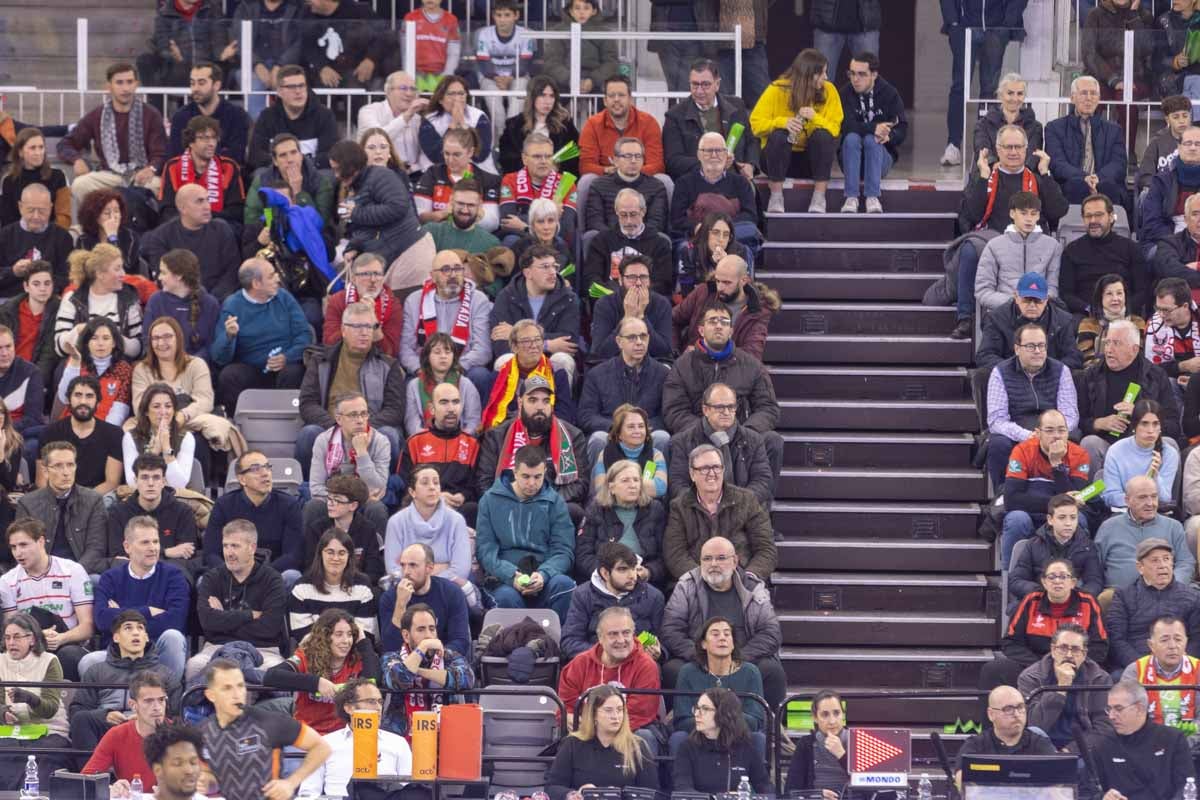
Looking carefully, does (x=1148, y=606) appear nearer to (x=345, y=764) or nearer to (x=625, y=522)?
(x=625, y=522)

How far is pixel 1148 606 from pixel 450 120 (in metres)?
5.86

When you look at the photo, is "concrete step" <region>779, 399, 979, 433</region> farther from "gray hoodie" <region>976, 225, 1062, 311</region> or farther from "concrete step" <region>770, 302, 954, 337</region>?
"concrete step" <region>770, 302, 954, 337</region>

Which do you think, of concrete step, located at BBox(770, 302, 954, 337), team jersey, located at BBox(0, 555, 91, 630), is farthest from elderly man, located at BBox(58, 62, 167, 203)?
team jersey, located at BBox(0, 555, 91, 630)

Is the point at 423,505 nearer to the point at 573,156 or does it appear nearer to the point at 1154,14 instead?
the point at 573,156

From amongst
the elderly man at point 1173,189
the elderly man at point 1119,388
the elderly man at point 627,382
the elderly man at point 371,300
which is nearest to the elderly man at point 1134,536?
the elderly man at point 1119,388

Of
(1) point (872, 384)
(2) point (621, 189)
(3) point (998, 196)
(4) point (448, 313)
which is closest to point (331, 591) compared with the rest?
(4) point (448, 313)

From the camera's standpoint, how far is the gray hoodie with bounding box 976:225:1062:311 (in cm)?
1606

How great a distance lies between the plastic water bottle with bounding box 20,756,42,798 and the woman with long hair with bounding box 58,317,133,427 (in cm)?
309

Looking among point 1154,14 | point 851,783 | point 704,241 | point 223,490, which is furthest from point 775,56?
point 851,783

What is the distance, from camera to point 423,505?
1395 centimetres

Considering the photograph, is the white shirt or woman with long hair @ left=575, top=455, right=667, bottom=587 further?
woman with long hair @ left=575, top=455, right=667, bottom=587

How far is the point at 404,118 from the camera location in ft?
56.4

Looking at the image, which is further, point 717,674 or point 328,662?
point 717,674

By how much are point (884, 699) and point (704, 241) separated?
3126 millimetres
